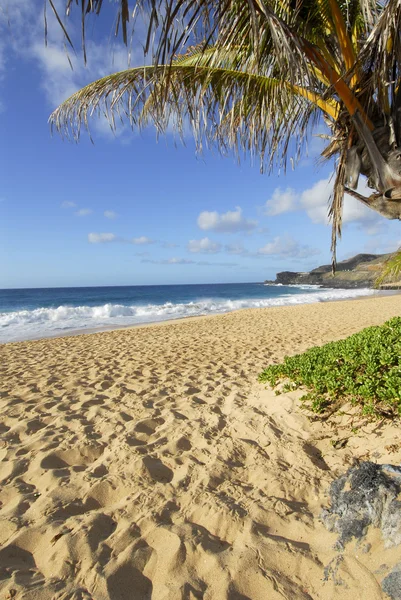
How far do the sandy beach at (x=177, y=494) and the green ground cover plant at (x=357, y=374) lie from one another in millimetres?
194

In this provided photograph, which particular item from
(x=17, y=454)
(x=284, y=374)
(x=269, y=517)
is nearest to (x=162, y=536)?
(x=269, y=517)

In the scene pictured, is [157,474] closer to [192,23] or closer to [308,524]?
[308,524]

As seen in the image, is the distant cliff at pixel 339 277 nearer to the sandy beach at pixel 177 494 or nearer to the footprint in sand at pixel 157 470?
the sandy beach at pixel 177 494

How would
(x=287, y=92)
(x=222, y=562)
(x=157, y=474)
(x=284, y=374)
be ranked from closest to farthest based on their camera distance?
(x=222, y=562) < (x=157, y=474) < (x=287, y=92) < (x=284, y=374)

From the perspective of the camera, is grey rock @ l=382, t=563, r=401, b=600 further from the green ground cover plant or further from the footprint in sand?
the footprint in sand

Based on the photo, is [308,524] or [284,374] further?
[284,374]

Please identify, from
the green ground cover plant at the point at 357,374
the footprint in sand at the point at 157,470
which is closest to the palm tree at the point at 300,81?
the green ground cover plant at the point at 357,374

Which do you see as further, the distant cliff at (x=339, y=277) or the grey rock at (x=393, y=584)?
the distant cliff at (x=339, y=277)

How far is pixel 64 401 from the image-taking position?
189 inches

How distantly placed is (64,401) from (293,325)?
9557 mm

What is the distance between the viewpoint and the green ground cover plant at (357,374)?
3.06 m

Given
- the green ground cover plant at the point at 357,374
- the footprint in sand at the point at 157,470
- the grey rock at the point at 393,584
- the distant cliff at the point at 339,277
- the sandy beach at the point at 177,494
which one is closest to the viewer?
the grey rock at the point at 393,584

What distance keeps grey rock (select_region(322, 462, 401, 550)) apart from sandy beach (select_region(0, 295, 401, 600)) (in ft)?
0.23

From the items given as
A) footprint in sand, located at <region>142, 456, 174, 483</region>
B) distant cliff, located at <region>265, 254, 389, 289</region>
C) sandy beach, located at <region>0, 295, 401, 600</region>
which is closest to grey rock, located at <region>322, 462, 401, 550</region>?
sandy beach, located at <region>0, 295, 401, 600</region>
